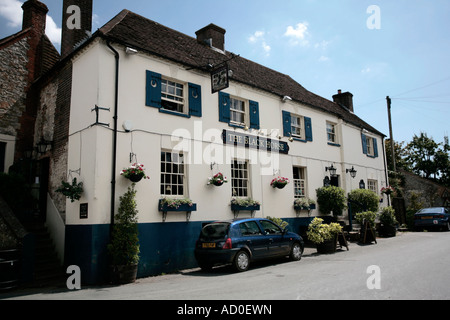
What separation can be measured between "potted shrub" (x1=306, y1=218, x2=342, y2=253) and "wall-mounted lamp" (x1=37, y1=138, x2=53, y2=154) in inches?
407

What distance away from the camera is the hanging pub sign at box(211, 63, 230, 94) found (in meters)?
12.3

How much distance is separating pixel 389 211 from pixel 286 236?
10.4 m

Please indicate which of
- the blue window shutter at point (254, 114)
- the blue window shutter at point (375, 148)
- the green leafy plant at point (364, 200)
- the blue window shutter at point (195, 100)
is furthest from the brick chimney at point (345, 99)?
the blue window shutter at point (195, 100)

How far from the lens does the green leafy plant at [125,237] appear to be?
9.21 metres

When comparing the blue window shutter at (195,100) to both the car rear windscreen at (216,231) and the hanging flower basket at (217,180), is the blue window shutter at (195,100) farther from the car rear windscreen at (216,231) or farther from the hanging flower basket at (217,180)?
the car rear windscreen at (216,231)

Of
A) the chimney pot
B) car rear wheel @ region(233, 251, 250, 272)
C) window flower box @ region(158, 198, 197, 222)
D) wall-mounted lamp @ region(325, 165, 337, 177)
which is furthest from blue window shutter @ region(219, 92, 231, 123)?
the chimney pot

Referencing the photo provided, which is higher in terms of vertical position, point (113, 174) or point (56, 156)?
point (56, 156)

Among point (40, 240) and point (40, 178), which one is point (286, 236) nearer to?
point (40, 240)

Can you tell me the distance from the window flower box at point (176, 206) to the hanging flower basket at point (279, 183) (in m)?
4.31

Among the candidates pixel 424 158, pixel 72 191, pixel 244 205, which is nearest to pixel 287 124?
pixel 244 205

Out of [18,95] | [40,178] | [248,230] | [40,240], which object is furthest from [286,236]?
[18,95]

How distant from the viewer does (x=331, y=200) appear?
54.7 ft

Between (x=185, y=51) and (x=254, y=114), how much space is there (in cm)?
387

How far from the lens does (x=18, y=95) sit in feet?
A: 45.2
